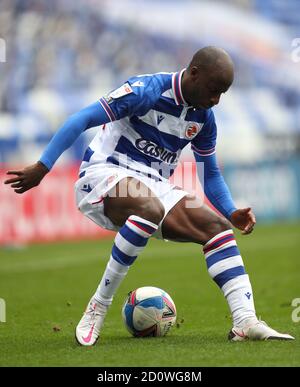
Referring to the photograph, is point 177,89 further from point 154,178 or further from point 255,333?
point 255,333

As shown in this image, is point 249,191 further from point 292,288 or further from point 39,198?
point 292,288

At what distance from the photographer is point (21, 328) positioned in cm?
711

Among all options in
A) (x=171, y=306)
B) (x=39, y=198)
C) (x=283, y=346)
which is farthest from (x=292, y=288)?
(x=39, y=198)

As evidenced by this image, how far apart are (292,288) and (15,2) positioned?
48.1 feet

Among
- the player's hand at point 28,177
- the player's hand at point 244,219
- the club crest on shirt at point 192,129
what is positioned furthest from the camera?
the club crest on shirt at point 192,129

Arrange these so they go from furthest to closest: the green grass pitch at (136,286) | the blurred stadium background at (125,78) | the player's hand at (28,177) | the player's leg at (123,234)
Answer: the blurred stadium background at (125,78), the player's leg at (123,234), the player's hand at (28,177), the green grass pitch at (136,286)

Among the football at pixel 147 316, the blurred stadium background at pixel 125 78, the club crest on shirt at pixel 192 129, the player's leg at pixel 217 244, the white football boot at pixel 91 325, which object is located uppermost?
the club crest on shirt at pixel 192 129

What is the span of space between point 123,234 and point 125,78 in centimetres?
1969

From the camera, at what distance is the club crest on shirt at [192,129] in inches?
253

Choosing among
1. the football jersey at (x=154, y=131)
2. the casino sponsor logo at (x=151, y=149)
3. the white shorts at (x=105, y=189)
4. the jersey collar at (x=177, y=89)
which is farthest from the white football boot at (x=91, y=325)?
the jersey collar at (x=177, y=89)

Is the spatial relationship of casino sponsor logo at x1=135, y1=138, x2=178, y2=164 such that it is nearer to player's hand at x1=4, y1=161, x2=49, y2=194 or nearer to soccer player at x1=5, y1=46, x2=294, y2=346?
soccer player at x1=5, y1=46, x2=294, y2=346

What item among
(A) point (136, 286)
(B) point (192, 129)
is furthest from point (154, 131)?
(A) point (136, 286)

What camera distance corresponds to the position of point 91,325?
6078 mm

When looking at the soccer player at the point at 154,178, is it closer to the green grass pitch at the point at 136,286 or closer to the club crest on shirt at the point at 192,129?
the club crest on shirt at the point at 192,129
